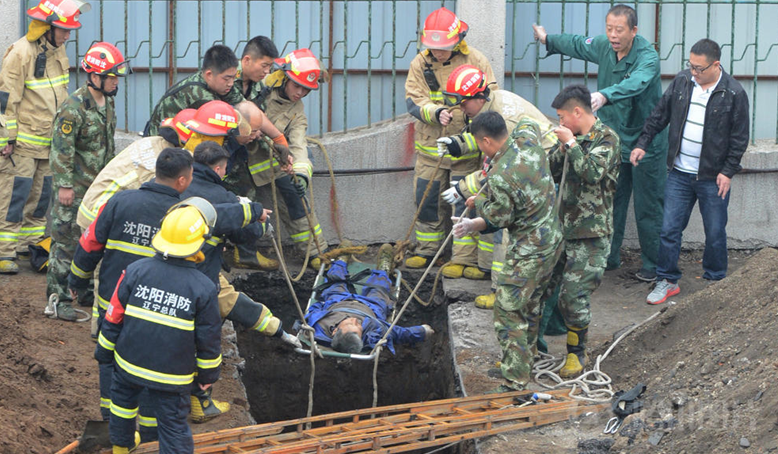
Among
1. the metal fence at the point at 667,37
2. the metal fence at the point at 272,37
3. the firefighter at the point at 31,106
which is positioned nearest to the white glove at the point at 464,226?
the metal fence at the point at 272,37

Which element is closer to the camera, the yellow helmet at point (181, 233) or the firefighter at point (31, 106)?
the yellow helmet at point (181, 233)

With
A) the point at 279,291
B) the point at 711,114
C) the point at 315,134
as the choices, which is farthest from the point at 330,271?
the point at 711,114

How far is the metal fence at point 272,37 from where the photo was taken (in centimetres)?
970

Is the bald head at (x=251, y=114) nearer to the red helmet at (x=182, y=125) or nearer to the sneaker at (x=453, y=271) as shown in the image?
the red helmet at (x=182, y=125)

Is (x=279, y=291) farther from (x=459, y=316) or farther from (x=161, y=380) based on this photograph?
(x=161, y=380)

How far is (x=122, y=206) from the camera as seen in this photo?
5750mm

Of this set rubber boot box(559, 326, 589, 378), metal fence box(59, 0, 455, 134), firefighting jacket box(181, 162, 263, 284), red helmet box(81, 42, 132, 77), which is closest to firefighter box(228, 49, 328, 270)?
metal fence box(59, 0, 455, 134)

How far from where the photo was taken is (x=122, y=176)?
6.56m

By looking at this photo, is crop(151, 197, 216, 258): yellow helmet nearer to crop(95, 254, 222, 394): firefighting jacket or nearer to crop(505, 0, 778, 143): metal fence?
crop(95, 254, 222, 394): firefighting jacket

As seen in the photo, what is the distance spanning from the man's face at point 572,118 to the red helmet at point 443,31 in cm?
208

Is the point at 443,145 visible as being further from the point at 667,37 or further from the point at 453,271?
the point at 667,37

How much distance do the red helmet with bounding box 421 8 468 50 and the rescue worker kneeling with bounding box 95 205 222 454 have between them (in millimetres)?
3827

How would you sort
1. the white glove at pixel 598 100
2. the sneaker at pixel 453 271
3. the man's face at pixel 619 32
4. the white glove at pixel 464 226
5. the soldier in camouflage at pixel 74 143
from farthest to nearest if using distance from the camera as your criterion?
the sneaker at pixel 453 271 < the man's face at pixel 619 32 < the white glove at pixel 598 100 < the soldier in camouflage at pixel 74 143 < the white glove at pixel 464 226

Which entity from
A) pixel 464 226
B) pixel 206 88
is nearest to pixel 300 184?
pixel 206 88
